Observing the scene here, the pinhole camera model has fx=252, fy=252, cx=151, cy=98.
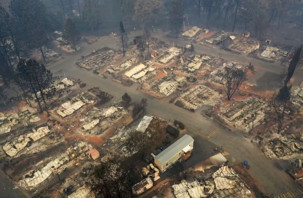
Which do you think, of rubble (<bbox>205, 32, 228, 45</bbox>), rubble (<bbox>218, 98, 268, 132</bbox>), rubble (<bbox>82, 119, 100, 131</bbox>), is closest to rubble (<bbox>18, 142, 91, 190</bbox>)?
rubble (<bbox>82, 119, 100, 131</bbox>)

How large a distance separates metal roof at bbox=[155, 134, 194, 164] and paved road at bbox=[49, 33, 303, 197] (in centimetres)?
713

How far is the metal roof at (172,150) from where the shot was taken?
46.9 metres

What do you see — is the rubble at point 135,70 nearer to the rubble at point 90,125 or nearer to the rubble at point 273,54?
the rubble at point 90,125

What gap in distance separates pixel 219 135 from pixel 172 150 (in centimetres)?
1340

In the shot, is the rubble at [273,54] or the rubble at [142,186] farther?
the rubble at [273,54]

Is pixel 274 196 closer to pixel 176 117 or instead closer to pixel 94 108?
pixel 176 117

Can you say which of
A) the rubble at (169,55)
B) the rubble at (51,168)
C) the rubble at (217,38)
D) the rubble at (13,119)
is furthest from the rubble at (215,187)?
the rubble at (217,38)

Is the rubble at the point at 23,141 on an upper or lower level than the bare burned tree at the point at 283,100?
lower

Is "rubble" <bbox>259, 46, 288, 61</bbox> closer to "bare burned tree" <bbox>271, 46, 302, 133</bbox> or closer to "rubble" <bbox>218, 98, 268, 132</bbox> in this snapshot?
"bare burned tree" <bbox>271, 46, 302, 133</bbox>

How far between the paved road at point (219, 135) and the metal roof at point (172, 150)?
7.13 metres

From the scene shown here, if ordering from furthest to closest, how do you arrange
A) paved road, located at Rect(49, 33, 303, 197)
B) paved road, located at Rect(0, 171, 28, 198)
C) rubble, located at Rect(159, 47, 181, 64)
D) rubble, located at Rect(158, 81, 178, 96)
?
rubble, located at Rect(159, 47, 181, 64)
rubble, located at Rect(158, 81, 178, 96)
paved road, located at Rect(0, 171, 28, 198)
paved road, located at Rect(49, 33, 303, 197)

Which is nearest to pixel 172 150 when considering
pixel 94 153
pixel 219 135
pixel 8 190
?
pixel 219 135

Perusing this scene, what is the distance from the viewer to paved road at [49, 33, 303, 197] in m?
45.2

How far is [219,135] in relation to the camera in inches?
2196
